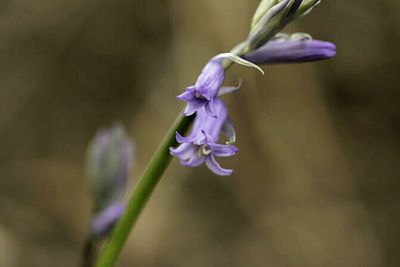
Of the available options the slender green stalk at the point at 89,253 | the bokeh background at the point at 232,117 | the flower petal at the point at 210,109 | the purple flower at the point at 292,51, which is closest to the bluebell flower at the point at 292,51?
the purple flower at the point at 292,51

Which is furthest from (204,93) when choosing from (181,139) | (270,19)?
(270,19)

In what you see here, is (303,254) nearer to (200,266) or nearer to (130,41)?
(200,266)

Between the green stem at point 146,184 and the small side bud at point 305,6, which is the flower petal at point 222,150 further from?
the small side bud at point 305,6

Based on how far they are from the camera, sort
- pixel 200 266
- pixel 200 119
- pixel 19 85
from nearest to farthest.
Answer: pixel 200 119 → pixel 200 266 → pixel 19 85

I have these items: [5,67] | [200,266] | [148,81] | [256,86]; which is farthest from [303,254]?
[5,67]

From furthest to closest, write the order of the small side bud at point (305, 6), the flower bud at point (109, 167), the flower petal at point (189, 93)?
1. the flower bud at point (109, 167)
2. the small side bud at point (305, 6)
3. the flower petal at point (189, 93)

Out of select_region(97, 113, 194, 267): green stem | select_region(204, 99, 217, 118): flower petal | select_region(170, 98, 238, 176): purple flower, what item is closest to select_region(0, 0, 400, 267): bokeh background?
select_region(97, 113, 194, 267): green stem

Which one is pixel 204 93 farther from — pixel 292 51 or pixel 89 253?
pixel 89 253

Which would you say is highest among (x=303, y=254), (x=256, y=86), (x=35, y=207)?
(x=256, y=86)
